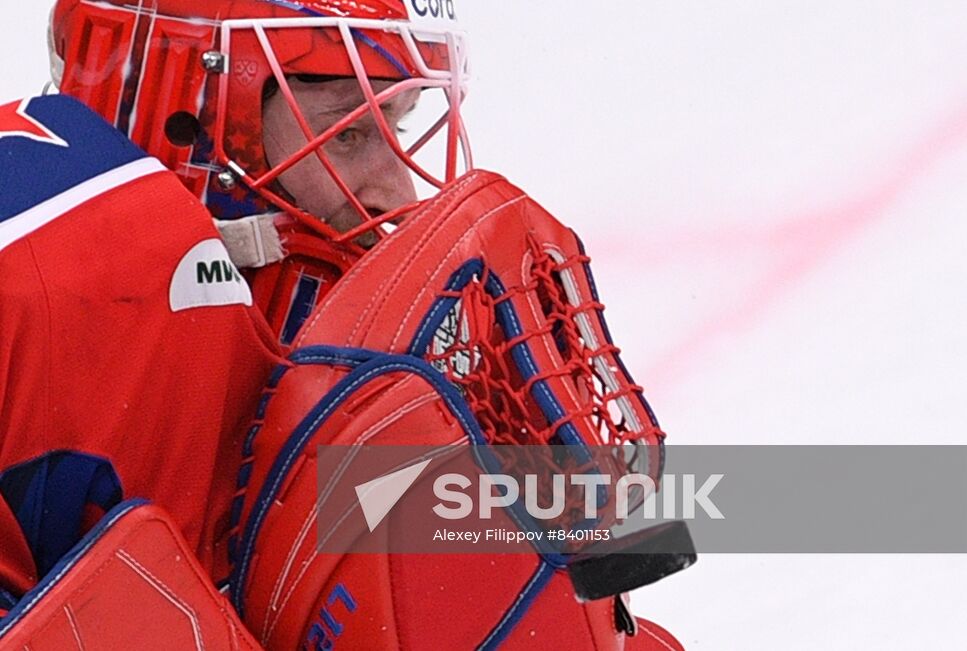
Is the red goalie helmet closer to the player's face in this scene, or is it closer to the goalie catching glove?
the player's face

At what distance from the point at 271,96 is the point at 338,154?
0.09 m

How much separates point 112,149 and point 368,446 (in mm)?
314

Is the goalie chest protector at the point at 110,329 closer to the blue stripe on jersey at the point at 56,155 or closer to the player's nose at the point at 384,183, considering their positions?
the blue stripe on jersey at the point at 56,155

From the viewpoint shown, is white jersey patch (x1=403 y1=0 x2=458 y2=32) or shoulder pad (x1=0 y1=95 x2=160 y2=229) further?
white jersey patch (x1=403 y1=0 x2=458 y2=32)

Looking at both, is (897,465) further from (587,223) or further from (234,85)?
(234,85)

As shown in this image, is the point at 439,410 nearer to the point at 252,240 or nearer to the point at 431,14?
the point at 252,240

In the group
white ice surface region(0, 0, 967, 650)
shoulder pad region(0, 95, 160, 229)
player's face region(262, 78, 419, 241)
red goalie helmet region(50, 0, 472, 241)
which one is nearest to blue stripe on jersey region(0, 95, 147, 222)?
shoulder pad region(0, 95, 160, 229)

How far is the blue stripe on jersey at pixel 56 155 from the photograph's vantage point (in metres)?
1.21

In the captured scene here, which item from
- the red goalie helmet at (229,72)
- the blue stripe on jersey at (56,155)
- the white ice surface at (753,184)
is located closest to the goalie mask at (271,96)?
the red goalie helmet at (229,72)

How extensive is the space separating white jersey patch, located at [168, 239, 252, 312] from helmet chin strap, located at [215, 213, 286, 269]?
0.71ft

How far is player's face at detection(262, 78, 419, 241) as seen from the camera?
1569 mm

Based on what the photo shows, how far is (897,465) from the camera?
2176mm

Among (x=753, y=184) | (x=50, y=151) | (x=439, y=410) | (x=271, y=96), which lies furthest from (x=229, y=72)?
(x=753, y=184)

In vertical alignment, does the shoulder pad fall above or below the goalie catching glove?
above
